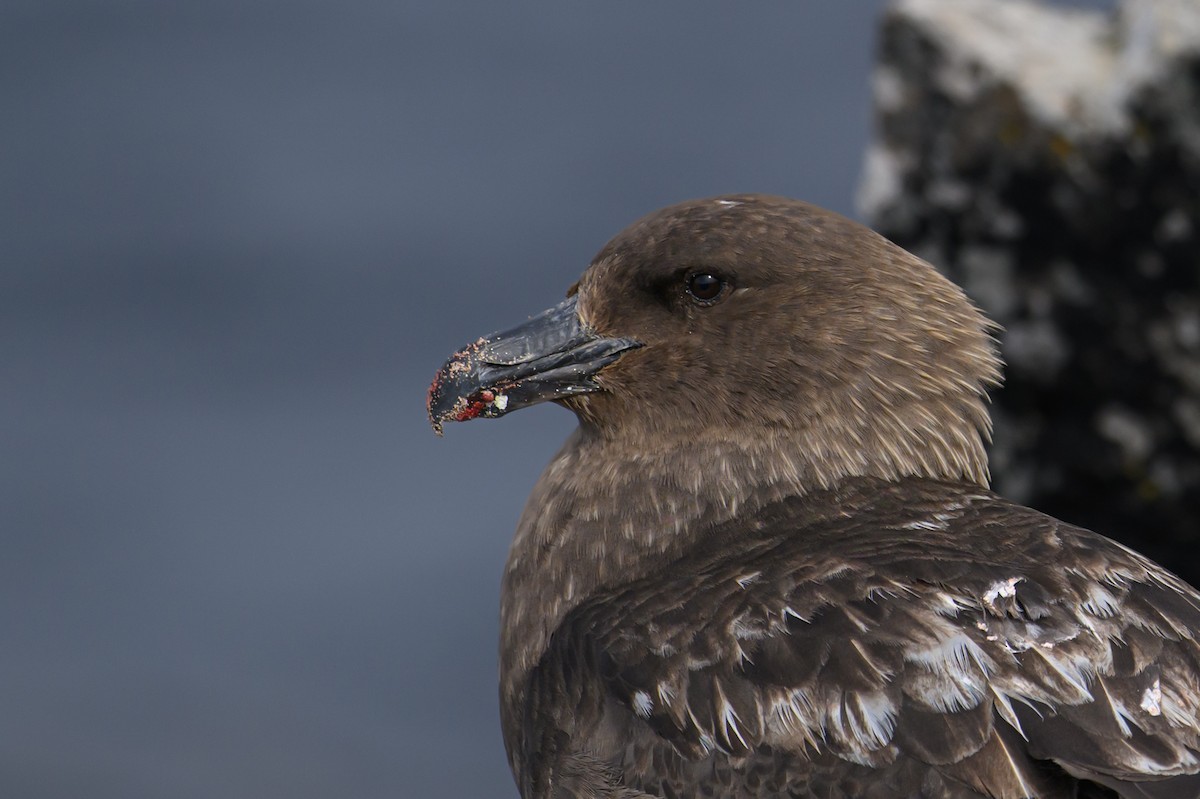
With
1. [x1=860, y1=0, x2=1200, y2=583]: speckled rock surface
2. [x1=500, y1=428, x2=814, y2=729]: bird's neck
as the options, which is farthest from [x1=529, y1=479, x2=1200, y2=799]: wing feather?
[x1=860, y1=0, x2=1200, y2=583]: speckled rock surface

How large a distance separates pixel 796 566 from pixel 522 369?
88 cm

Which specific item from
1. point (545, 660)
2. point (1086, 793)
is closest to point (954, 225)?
point (545, 660)

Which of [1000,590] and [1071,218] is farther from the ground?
[1071,218]

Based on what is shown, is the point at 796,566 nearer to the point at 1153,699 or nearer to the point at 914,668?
the point at 914,668

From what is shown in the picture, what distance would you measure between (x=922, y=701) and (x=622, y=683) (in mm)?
574

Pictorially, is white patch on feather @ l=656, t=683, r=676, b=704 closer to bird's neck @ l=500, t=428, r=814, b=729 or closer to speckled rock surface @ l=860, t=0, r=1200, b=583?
bird's neck @ l=500, t=428, r=814, b=729

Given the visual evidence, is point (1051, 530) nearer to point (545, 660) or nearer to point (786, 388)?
point (786, 388)

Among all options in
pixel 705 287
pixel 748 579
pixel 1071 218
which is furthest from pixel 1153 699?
pixel 1071 218

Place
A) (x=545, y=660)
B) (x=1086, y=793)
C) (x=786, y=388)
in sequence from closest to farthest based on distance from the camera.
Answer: (x=1086, y=793) < (x=545, y=660) < (x=786, y=388)

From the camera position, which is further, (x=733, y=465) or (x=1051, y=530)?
(x=733, y=465)

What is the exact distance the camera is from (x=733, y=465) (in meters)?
3.62

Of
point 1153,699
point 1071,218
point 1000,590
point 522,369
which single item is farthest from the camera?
point 1071,218

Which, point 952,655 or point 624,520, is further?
point 624,520

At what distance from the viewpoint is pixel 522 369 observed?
377 centimetres
